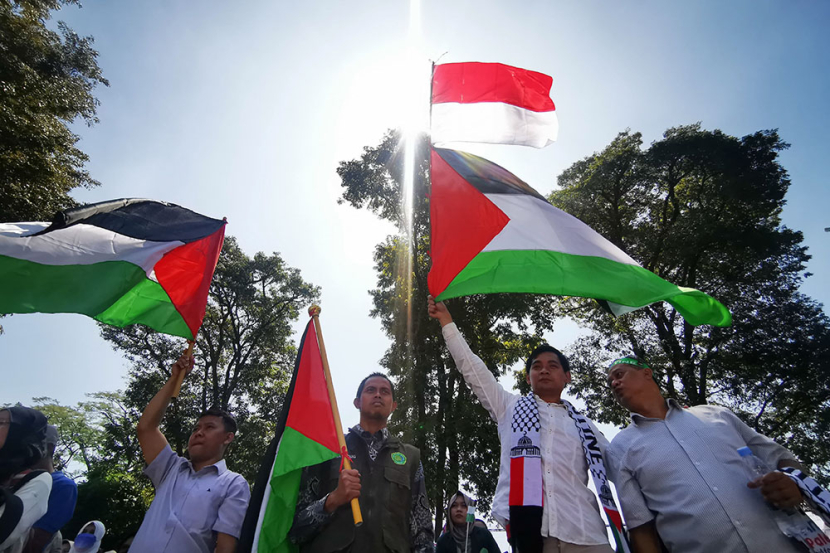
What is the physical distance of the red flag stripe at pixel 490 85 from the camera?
4578 millimetres

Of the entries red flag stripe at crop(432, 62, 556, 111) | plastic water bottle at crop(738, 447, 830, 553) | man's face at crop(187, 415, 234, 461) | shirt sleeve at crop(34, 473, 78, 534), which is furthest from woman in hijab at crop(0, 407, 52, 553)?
red flag stripe at crop(432, 62, 556, 111)

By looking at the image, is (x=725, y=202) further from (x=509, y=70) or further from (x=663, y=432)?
(x=663, y=432)

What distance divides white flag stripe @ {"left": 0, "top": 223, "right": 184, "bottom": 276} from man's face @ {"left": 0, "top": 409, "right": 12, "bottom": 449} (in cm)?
117

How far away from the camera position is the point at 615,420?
1355 cm

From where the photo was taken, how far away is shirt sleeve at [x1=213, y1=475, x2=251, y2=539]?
2723 millimetres

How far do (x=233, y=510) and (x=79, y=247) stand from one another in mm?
2499

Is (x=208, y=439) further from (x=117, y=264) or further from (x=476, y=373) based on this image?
(x=476, y=373)

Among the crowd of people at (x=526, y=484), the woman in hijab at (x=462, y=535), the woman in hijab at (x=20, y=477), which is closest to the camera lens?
the woman in hijab at (x=20, y=477)

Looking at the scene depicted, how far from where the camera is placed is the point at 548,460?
2646 mm

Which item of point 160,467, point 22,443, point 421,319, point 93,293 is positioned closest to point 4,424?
point 22,443

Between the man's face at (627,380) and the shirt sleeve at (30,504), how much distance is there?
144 inches

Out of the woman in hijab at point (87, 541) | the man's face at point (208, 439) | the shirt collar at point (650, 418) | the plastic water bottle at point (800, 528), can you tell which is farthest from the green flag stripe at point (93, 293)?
the plastic water bottle at point (800, 528)

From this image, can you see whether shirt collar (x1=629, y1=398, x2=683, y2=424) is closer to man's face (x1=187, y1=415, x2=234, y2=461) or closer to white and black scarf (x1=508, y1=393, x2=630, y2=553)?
white and black scarf (x1=508, y1=393, x2=630, y2=553)

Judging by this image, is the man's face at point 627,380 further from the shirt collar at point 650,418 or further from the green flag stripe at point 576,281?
the green flag stripe at point 576,281
